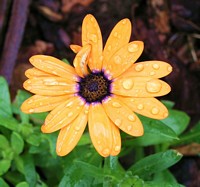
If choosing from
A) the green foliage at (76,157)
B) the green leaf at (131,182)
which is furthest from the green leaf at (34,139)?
the green leaf at (131,182)

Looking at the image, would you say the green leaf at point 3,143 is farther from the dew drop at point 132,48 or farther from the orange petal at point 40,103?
the dew drop at point 132,48

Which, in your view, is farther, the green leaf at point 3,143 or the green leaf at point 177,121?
the green leaf at point 177,121

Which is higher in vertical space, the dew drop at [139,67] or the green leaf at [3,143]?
the dew drop at [139,67]

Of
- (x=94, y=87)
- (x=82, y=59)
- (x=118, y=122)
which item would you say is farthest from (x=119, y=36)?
(x=118, y=122)

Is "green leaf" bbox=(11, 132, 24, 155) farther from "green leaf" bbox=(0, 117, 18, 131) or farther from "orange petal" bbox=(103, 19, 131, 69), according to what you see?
"orange petal" bbox=(103, 19, 131, 69)

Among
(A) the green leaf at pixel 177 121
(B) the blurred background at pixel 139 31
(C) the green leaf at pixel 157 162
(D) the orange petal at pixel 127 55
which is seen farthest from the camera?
(B) the blurred background at pixel 139 31

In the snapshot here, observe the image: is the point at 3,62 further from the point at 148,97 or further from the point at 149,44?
the point at 148,97

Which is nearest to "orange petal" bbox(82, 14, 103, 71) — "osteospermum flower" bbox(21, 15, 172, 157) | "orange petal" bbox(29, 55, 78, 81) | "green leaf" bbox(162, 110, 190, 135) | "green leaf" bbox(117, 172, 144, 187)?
"osteospermum flower" bbox(21, 15, 172, 157)

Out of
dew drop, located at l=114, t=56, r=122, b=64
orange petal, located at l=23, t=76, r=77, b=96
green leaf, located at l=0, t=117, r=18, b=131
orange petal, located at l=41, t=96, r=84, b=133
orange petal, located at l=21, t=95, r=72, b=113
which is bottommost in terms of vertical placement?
green leaf, located at l=0, t=117, r=18, b=131
